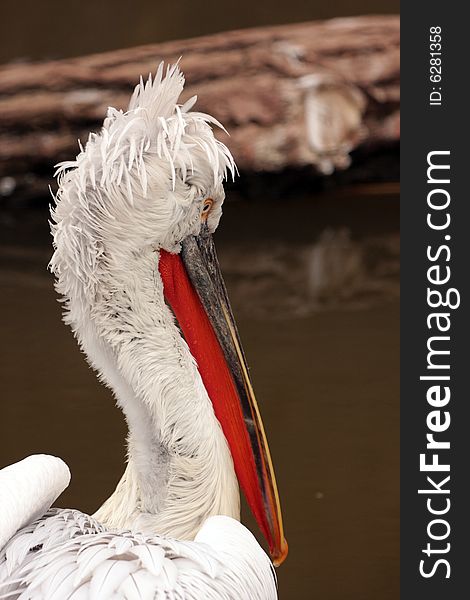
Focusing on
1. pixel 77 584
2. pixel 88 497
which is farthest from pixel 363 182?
pixel 77 584

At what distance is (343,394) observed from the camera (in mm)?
4520

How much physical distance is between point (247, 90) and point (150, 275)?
432 centimetres

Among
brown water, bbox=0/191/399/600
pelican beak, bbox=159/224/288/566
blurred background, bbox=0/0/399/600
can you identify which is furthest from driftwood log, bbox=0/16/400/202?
pelican beak, bbox=159/224/288/566

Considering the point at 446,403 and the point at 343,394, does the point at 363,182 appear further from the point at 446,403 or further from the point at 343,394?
the point at 446,403

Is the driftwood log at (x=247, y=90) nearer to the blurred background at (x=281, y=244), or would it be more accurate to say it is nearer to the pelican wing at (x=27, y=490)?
the blurred background at (x=281, y=244)

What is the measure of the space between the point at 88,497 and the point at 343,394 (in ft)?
4.13

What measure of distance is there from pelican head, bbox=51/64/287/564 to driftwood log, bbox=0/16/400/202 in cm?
414

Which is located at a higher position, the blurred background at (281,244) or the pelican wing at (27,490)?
the blurred background at (281,244)

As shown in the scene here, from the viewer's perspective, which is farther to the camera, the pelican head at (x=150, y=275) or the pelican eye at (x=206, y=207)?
the pelican eye at (x=206, y=207)

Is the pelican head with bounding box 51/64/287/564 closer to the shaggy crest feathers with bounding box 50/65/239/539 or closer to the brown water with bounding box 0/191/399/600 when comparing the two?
the shaggy crest feathers with bounding box 50/65/239/539

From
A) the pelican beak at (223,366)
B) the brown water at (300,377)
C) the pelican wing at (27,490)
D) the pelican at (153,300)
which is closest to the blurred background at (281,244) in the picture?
the brown water at (300,377)

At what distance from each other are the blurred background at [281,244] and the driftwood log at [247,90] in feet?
0.04

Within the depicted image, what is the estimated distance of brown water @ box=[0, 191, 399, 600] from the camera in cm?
352

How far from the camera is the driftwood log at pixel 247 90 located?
654 cm
